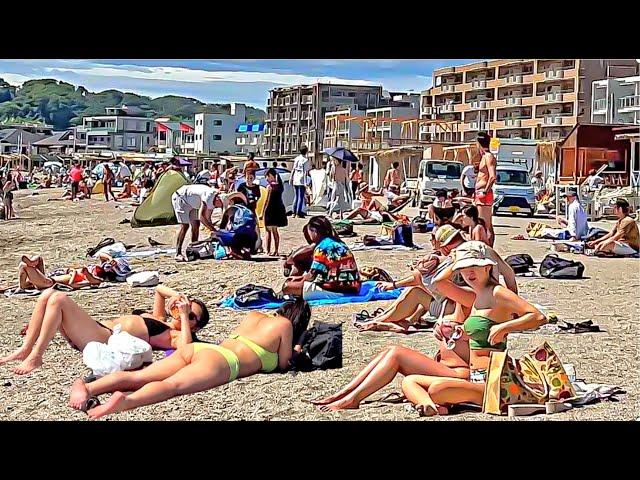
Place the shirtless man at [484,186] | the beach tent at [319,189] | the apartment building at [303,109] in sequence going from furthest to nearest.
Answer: the beach tent at [319,189], the shirtless man at [484,186], the apartment building at [303,109]

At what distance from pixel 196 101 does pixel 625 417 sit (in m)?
4.06

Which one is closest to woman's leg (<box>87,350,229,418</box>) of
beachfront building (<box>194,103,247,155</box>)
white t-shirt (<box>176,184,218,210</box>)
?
beachfront building (<box>194,103,247,155</box>)

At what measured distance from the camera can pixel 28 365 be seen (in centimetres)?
501

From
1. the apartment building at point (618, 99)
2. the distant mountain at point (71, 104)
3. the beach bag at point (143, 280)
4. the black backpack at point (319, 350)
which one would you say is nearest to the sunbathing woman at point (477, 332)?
the black backpack at point (319, 350)

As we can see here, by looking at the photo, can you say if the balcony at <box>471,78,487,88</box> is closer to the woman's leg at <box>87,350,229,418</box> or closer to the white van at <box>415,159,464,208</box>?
the white van at <box>415,159,464,208</box>

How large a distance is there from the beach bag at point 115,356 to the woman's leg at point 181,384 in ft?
0.91

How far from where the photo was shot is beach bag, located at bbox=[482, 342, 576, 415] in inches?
169

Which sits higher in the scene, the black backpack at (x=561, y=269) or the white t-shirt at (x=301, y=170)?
the white t-shirt at (x=301, y=170)

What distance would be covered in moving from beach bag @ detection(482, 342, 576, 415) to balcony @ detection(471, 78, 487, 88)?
36256 millimetres

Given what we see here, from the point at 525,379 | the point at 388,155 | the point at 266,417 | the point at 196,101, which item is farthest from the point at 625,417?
the point at 388,155

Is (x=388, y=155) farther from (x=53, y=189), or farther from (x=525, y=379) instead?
(x=53, y=189)

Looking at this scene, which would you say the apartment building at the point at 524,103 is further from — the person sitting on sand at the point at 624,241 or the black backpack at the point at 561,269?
the black backpack at the point at 561,269

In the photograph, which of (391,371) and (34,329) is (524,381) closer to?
(391,371)

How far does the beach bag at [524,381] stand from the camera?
14.0ft
